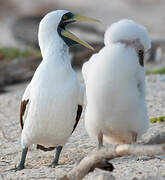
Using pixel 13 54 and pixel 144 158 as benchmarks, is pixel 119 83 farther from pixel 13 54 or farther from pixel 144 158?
pixel 13 54

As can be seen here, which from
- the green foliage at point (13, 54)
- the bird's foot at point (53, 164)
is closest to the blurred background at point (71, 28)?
the green foliage at point (13, 54)

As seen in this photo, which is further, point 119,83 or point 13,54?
point 13,54

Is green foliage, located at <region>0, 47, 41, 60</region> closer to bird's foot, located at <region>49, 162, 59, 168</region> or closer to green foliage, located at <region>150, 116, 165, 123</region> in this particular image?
green foliage, located at <region>150, 116, 165, 123</region>

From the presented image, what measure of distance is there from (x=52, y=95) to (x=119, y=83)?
83 centimetres

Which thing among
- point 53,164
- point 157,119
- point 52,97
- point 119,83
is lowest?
point 53,164

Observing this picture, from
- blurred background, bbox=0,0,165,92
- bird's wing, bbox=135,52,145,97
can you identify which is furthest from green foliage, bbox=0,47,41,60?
bird's wing, bbox=135,52,145,97

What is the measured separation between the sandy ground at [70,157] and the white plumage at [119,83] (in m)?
0.44

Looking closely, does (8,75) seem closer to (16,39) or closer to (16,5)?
(16,39)

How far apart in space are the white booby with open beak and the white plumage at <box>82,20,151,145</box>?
328mm

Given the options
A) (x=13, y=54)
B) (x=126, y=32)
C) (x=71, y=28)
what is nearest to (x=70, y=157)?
(x=126, y=32)

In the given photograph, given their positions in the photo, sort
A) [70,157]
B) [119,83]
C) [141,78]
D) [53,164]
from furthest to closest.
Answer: [70,157]
[53,164]
[141,78]
[119,83]

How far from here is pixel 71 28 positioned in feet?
61.6

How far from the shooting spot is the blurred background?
39.1 feet

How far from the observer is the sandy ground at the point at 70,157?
191 inches
